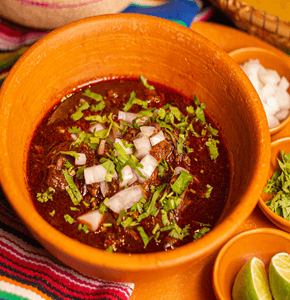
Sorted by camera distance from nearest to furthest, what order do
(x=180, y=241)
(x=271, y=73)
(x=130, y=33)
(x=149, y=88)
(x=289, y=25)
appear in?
(x=180, y=241)
(x=130, y=33)
(x=149, y=88)
(x=289, y=25)
(x=271, y=73)

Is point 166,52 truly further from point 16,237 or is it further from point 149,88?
point 16,237

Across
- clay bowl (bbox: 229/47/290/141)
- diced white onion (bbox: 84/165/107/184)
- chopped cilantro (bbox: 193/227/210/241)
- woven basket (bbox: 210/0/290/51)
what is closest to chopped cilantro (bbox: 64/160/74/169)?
diced white onion (bbox: 84/165/107/184)

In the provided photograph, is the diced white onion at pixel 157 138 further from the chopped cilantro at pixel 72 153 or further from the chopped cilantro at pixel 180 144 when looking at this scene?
the chopped cilantro at pixel 72 153

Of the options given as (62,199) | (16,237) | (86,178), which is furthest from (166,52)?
(16,237)

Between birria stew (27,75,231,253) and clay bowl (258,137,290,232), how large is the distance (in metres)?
0.33

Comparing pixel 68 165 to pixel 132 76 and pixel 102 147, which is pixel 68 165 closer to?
pixel 102 147

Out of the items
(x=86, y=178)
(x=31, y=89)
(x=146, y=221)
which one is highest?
(x=31, y=89)

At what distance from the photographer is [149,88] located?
7.99 feet

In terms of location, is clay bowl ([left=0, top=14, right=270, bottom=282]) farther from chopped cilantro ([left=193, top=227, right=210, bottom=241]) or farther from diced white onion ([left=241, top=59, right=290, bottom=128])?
diced white onion ([left=241, top=59, right=290, bottom=128])

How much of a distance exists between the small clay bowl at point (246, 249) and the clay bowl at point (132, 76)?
0.87 feet

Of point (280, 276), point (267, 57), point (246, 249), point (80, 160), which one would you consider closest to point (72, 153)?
point (80, 160)

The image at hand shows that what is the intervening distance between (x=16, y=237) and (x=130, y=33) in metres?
1.48

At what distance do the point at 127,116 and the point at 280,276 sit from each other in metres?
1.28

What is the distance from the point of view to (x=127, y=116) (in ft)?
7.22
